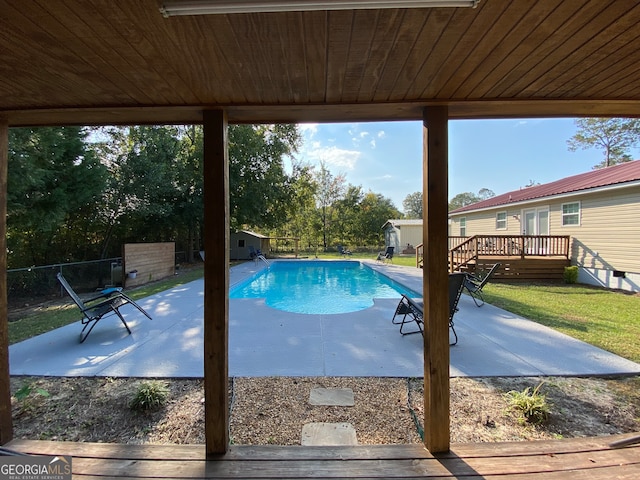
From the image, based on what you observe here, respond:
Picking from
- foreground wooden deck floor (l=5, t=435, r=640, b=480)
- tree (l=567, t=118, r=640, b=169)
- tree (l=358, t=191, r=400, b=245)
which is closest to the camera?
foreground wooden deck floor (l=5, t=435, r=640, b=480)

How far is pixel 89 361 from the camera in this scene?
11.6 feet

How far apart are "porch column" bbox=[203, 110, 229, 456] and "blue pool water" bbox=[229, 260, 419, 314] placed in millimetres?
4686

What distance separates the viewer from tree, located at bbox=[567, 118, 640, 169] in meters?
21.2

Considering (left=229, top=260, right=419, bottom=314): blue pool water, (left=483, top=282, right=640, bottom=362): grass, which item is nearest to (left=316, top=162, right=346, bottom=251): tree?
(left=229, top=260, right=419, bottom=314): blue pool water

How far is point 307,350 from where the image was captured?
12.8 feet

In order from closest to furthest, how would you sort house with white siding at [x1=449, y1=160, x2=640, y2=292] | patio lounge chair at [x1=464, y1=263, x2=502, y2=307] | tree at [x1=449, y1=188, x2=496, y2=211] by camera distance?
patio lounge chair at [x1=464, y1=263, x2=502, y2=307] → house with white siding at [x1=449, y1=160, x2=640, y2=292] → tree at [x1=449, y1=188, x2=496, y2=211]

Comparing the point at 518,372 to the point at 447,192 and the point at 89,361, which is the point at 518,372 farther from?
the point at 89,361

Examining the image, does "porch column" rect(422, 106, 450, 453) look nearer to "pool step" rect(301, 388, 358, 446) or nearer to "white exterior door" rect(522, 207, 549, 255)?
"pool step" rect(301, 388, 358, 446)

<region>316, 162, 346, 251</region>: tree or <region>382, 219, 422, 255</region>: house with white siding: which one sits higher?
<region>316, 162, 346, 251</region>: tree

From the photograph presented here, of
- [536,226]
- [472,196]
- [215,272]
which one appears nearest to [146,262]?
[215,272]

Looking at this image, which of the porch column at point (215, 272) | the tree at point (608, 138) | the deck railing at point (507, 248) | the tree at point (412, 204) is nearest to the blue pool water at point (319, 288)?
the deck railing at point (507, 248)

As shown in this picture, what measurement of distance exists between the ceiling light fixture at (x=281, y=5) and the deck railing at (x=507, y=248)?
9.85 metres

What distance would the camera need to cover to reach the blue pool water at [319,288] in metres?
7.91

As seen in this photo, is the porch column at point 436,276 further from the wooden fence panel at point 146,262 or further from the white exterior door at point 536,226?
the white exterior door at point 536,226
